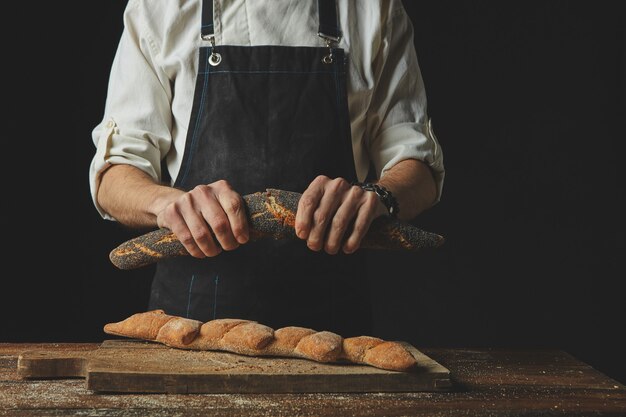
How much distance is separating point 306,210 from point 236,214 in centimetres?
13

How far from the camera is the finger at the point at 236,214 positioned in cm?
152

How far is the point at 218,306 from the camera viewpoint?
6.16 feet

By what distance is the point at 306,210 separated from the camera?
152cm

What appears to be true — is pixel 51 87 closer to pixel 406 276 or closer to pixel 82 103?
pixel 82 103

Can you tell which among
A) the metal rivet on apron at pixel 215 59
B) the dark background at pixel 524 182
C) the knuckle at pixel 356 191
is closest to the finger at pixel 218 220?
the knuckle at pixel 356 191

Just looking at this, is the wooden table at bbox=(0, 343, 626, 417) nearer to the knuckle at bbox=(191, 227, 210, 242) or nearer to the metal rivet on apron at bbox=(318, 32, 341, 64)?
the knuckle at bbox=(191, 227, 210, 242)

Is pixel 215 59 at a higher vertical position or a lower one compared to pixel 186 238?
higher

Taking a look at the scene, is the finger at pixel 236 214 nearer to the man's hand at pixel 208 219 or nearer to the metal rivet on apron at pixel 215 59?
the man's hand at pixel 208 219

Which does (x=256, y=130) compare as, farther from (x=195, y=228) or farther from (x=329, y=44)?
(x=195, y=228)

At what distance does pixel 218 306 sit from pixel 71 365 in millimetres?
483

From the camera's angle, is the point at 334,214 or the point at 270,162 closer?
the point at 334,214

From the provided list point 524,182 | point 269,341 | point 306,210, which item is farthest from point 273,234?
point 524,182

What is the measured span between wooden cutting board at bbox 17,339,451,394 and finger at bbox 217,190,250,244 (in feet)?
0.71

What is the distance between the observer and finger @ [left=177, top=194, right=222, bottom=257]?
1.53 meters
